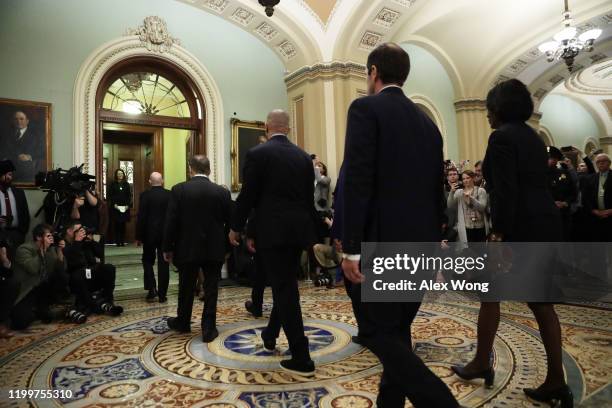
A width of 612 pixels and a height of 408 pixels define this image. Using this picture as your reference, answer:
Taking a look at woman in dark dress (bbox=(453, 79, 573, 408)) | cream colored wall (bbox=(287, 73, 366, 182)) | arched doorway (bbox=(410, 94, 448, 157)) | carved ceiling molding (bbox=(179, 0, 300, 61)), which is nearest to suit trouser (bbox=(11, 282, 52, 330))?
woman in dark dress (bbox=(453, 79, 573, 408))

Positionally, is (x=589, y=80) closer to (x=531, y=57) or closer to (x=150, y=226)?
(x=531, y=57)

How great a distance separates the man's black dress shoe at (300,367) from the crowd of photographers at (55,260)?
Answer: 7.37 feet

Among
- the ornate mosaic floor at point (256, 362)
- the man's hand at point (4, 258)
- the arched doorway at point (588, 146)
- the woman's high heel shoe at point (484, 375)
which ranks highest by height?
the arched doorway at point (588, 146)

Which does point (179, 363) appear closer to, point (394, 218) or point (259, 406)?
point (259, 406)

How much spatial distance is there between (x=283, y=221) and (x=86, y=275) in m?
2.66

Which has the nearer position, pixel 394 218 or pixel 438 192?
pixel 394 218

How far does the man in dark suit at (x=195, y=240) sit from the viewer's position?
10.4 feet

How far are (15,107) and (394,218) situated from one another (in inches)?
225

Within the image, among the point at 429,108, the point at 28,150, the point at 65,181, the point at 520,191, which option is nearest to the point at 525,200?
the point at 520,191

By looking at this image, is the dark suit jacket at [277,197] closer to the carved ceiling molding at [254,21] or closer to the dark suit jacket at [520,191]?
the dark suit jacket at [520,191]

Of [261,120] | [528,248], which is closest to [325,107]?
[261,120]

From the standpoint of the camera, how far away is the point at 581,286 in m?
4.71

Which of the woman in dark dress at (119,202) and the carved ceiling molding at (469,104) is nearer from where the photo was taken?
the woman in dark dress at (119,202)

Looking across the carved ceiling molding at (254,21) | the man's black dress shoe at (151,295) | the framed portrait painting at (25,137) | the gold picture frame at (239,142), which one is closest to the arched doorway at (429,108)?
the carved ceiling molding at (254,21)
